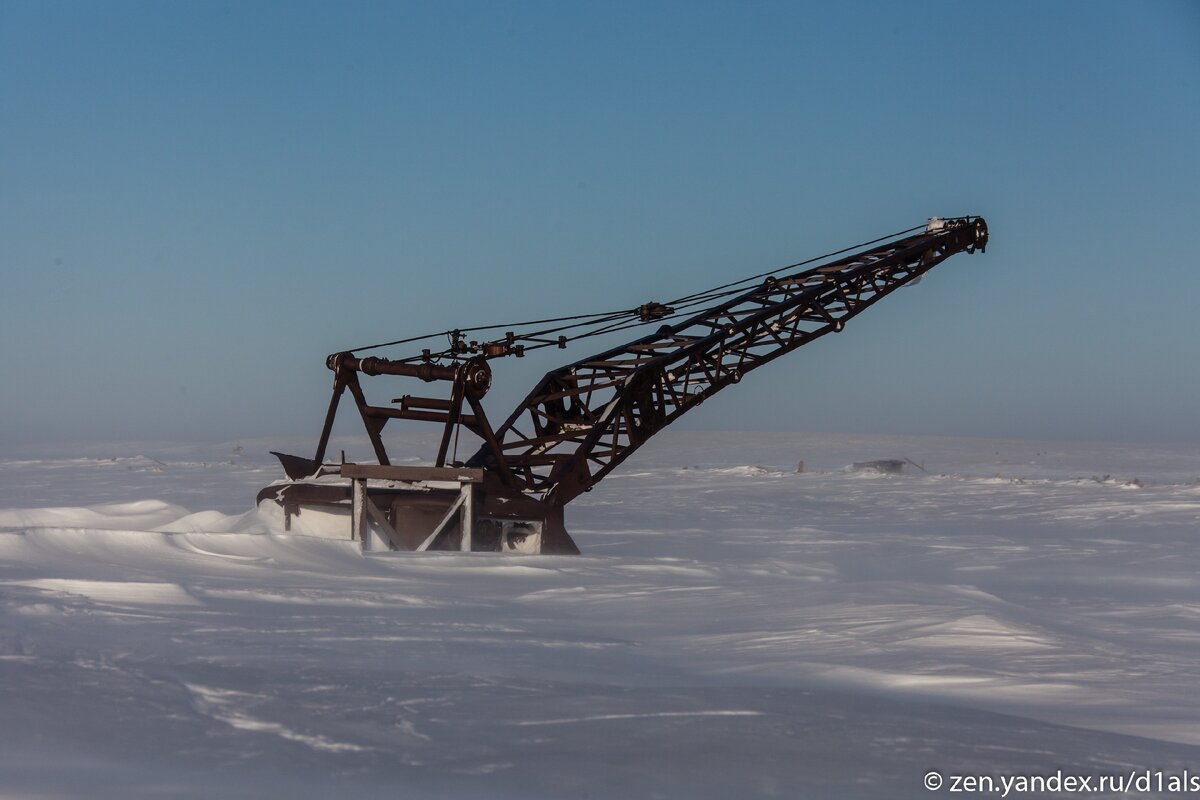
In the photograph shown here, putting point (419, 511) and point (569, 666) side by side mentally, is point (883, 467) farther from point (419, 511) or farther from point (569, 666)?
point (569, 666)

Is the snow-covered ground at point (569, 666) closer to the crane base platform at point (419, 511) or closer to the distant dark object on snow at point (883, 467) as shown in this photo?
the crane base platform at point (419, 511)

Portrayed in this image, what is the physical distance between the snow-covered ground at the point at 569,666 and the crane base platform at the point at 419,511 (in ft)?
2.27

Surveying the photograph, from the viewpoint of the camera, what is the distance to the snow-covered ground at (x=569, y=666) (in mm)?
5121

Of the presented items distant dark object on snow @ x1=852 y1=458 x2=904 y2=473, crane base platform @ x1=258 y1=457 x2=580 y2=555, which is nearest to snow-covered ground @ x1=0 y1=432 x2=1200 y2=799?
crane base platform @ x1=258 y1=457 x2=580 y2=555

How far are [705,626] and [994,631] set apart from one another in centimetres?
226

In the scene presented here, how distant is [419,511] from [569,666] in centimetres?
876

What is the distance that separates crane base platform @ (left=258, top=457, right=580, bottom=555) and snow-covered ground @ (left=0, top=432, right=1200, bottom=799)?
2.27 feet

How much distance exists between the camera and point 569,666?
25.4 ft

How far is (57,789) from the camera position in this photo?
4477 millimetres

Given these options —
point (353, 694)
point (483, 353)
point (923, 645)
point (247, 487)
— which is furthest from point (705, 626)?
point (247, 487)

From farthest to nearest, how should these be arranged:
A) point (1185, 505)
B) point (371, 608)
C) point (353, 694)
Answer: point (1185, 505) → point (371, 608) → point (353, 694)

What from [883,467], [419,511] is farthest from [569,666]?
[883,467]

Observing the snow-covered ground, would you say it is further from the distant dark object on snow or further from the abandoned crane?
the distant dark object on snow

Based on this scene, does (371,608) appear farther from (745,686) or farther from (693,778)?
(693,778)
